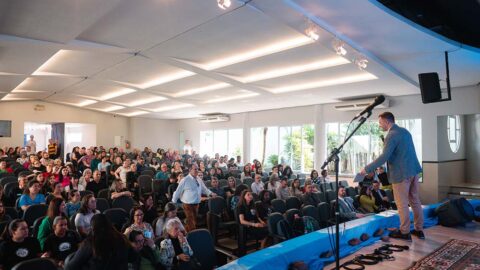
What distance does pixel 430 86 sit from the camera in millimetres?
5258

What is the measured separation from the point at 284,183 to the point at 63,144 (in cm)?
1330

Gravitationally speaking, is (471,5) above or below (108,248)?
above

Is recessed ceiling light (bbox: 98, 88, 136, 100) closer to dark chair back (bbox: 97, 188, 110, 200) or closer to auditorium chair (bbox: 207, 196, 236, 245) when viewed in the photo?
dark chair back (bbox: 97, 188, 110, 200)

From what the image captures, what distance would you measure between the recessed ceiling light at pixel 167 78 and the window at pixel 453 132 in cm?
825

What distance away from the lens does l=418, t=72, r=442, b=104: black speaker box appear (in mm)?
5199

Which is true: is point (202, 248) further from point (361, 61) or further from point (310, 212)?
point (361, 61)

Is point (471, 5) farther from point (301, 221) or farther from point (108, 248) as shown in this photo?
point (108, 248)

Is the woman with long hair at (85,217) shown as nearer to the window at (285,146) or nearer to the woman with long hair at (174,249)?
the woman with long hair at (174,249)

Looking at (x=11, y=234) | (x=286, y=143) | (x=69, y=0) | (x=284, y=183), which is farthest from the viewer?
(x=286, y=143)

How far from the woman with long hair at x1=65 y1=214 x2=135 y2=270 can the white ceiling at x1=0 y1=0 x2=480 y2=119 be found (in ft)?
10.0

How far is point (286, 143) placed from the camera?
13695 mm

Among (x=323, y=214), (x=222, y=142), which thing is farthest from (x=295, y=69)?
(x=222, y=142)

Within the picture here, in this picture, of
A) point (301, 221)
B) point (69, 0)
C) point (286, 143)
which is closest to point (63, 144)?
point (286, 143)

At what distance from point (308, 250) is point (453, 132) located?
9.78m
